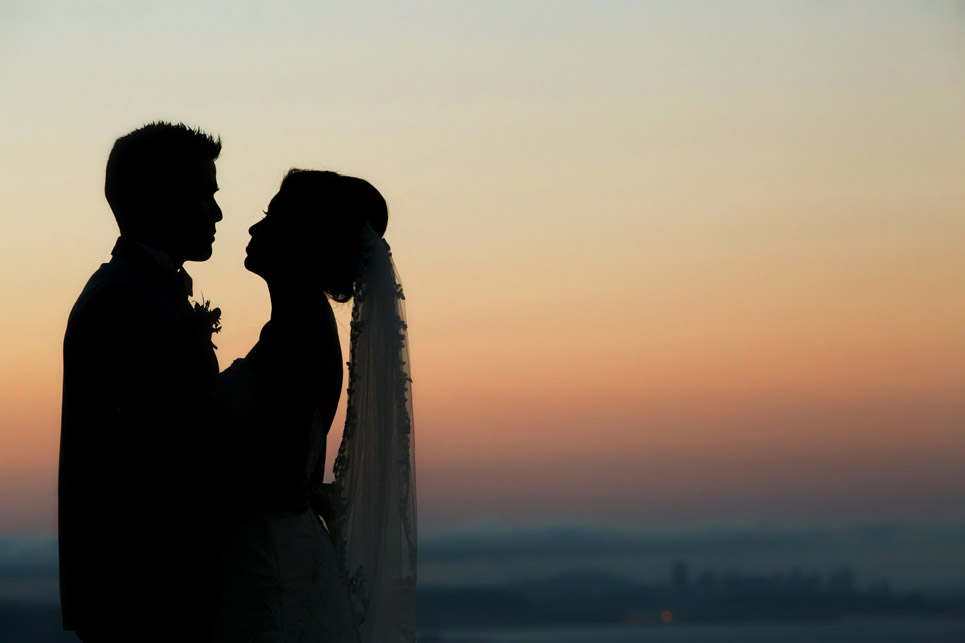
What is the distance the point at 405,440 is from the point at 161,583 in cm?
108

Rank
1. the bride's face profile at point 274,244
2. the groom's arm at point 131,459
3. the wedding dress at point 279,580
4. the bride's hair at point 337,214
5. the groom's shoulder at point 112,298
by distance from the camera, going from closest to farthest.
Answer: the groom's arm at point 131,459 → the groom's shoulder at point 112,298 → the wedding dress at point 279,580 → the bride's face profile at point 274,244 → the bride's hair at point 337,214

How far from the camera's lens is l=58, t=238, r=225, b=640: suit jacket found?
378cm

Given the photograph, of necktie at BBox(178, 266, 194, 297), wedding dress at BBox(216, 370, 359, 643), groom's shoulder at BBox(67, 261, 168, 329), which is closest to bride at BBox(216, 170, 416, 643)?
wedding dress at BBox(216, 370, 359, 643)

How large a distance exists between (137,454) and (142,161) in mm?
1030

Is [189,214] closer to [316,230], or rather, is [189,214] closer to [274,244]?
[274,244]

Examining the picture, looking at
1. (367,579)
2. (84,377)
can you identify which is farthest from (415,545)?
(84,377)

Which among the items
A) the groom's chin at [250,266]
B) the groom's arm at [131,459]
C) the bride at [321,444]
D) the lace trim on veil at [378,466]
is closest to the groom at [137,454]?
the groom's arm at [131,459]

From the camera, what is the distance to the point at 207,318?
4.43 metres

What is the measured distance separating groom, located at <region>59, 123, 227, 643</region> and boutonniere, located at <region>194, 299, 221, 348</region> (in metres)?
0.25

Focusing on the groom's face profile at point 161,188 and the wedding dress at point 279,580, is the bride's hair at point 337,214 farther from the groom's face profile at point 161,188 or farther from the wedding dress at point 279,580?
the wedding dress at point 279,580

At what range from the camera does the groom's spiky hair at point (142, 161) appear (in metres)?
4.11

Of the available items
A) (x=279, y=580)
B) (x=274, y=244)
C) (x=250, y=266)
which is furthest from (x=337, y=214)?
(x=279, y=580)

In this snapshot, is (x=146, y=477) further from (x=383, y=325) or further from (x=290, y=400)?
(x=383, y=325)

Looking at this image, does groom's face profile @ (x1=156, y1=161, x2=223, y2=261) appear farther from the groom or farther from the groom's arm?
the groom's arm
